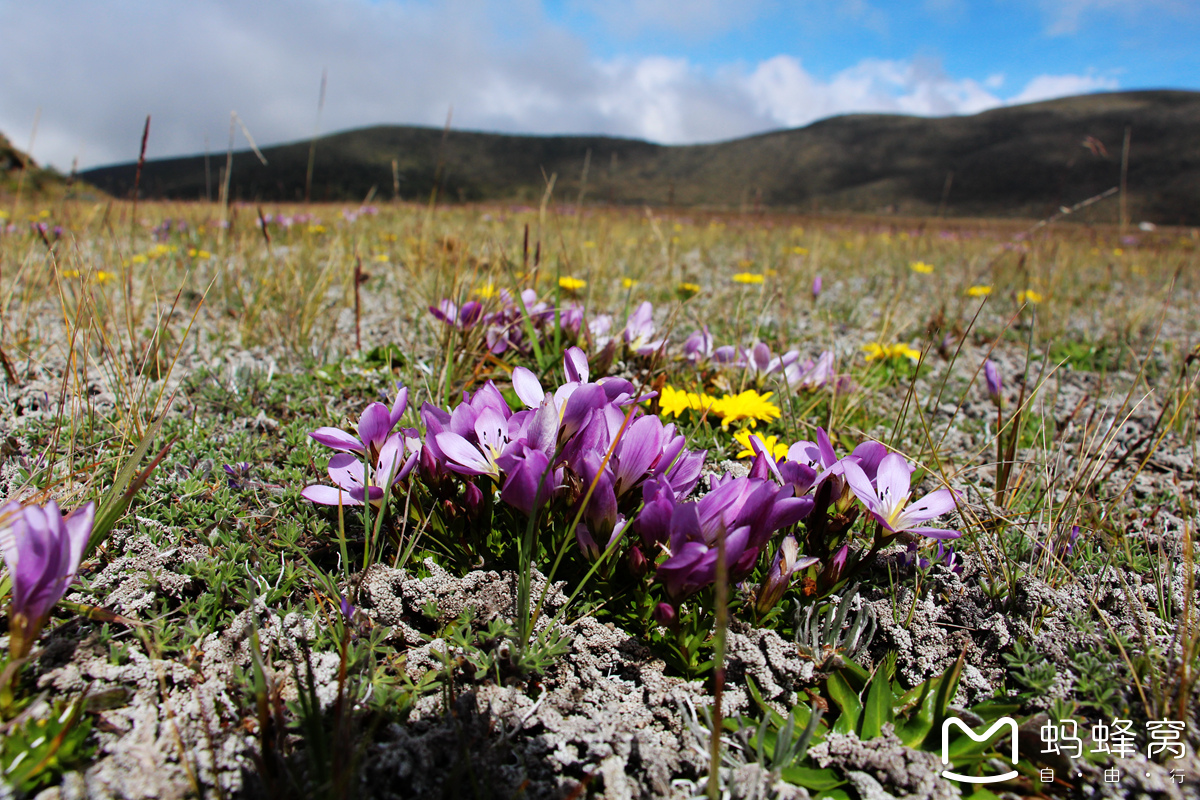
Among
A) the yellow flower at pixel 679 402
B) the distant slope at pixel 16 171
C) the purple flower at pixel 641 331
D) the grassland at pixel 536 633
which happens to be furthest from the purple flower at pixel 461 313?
the distant slope at pixel 16 171

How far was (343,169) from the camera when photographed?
68438mm

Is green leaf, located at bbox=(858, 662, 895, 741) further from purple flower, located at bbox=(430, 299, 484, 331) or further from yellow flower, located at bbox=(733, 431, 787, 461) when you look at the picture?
purple flower, located at bbox=(430, 299, 484, 331)

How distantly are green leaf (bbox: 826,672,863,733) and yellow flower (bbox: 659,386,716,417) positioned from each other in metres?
0.98

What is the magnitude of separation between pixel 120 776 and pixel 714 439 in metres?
1.66

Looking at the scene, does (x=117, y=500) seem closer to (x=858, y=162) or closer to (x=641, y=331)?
(x=641, y=331)

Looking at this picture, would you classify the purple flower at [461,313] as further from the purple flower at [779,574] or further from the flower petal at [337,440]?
the purple flower at [779,574]

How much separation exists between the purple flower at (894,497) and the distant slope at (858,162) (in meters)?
66.6

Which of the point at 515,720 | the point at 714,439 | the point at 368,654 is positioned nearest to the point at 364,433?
the point at 368,654

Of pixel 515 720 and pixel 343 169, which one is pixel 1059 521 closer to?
pixel 515 720

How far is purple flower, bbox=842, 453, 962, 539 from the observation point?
1.28m

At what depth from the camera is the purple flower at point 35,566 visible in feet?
3.24

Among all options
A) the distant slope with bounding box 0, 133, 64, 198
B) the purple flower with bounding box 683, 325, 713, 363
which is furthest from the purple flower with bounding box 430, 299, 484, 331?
the distant slope with bounding box 0, 133, 64, 198

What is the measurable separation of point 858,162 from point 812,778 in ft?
342

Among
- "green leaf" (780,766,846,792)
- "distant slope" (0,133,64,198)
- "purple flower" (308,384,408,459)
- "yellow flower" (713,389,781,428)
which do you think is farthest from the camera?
"distant slope" (0,133,64,198)
